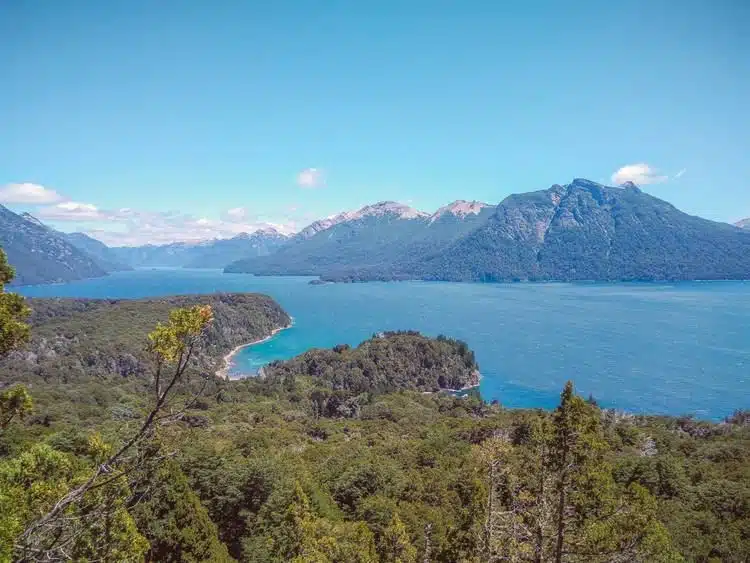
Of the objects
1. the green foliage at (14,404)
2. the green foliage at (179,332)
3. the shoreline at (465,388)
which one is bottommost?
the shoreline at (465,388)

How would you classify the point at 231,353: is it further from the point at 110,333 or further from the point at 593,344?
the point at 593,344

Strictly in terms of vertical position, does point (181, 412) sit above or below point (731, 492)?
above

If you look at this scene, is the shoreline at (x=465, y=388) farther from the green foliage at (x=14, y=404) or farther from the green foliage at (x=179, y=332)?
the green foliage at (x=179, y=332)

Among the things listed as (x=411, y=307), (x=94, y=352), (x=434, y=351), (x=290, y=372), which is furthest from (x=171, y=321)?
(x=411, y=307)

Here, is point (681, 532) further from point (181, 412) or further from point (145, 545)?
point (181, 412)

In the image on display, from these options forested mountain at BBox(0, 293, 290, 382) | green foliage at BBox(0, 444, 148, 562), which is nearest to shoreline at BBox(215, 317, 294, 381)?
forested mountain at BBox(0, 293, 290, 382)

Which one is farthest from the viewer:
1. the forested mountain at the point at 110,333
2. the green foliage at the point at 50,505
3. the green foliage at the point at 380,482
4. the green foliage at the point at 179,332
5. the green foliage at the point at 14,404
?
the forested mountain at the point at 110,333

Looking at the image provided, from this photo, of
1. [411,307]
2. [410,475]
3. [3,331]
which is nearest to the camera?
[3,331]

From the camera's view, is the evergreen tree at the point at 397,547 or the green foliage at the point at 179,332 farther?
the evergreen tree at the point at 397,547

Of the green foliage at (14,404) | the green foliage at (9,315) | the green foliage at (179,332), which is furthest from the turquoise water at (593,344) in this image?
the green foliage at (9,315)
